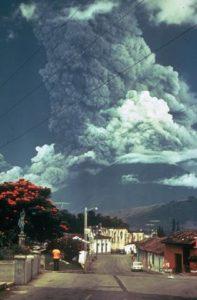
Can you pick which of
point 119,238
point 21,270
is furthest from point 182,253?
point 119,238

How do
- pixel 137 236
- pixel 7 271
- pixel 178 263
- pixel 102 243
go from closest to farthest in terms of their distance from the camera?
1. pixel 7 271
2. pixel 178 263
3. pixel 102 243
4. pixel 137 236

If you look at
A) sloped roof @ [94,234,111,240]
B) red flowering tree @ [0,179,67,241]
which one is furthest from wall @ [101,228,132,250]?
red flowering tree @ [0,179,67,241]

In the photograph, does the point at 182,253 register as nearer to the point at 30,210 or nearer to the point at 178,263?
the point at 178,263

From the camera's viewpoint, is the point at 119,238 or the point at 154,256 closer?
the point at 154,256

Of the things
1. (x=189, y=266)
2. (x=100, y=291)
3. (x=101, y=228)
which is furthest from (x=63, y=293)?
(x=101, y=228)

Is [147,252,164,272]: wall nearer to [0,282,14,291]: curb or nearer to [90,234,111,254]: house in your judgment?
[0,282,14,291]: curb

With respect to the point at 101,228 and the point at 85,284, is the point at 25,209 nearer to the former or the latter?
the point at 85,284
